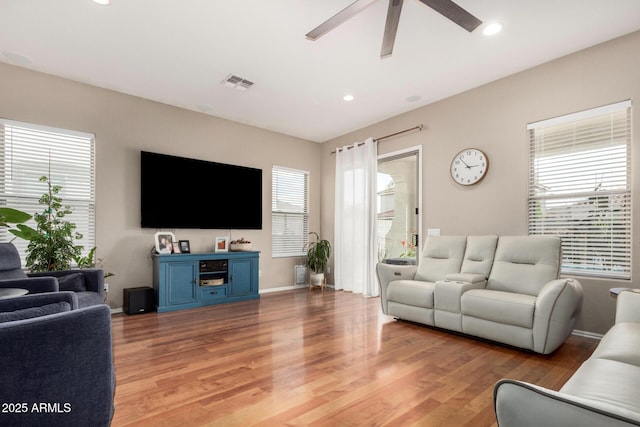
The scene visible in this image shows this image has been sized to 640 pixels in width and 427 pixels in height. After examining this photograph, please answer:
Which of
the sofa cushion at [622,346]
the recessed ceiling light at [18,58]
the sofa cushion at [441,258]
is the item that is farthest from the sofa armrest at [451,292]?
the recessed ceiling light at [18,58]

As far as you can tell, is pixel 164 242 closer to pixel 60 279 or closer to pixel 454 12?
pixel 60 279

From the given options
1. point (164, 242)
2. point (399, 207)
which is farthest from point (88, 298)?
point (399, 207)

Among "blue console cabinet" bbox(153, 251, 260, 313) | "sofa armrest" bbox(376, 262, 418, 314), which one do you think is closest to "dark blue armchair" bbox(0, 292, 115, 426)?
"sofa armrest" bbox(376, 262, 418, 314)

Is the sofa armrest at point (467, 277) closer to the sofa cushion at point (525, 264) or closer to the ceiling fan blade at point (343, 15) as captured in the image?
the sofa cushion at point (525, 264)

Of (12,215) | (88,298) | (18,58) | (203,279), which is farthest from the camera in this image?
(203,279)

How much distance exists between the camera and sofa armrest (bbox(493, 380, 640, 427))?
0.70m

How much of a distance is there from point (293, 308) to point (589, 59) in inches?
169

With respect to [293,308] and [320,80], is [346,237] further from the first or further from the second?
[320,80]

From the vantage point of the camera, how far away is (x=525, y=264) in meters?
3.28

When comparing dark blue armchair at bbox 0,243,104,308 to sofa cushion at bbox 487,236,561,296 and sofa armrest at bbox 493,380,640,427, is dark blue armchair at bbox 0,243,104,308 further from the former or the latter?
sofa cushion at bbox 487,236,561,296

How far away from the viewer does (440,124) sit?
4598mm

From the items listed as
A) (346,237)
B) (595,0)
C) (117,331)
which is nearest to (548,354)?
(595,0)

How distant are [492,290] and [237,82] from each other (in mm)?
3645

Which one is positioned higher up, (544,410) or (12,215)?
(12,215)
